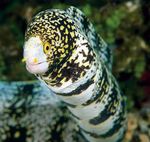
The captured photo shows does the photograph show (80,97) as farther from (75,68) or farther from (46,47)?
(46,47)

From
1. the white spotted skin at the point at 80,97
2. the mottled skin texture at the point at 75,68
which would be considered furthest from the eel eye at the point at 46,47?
the white spotted skin at the point at 80,97

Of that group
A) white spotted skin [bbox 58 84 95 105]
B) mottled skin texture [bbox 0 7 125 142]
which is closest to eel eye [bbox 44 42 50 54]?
mottled skin texture [bbox 0 7 125 142]

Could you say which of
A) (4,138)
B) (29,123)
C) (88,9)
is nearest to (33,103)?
(29,123)

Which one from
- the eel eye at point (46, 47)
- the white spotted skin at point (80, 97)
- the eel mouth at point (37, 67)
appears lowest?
the white spotted skin at point (80, 97)

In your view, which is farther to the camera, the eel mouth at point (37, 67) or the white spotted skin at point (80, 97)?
the white spotted skin at point (80, 97)

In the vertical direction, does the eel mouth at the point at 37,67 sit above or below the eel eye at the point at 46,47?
below

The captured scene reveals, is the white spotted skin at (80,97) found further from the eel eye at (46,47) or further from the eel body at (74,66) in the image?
the eel eye at (46,47)

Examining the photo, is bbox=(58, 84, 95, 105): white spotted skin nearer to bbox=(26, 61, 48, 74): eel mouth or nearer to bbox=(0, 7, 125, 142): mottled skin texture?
bbox=(0, 7, 125, 142): mottled skin texture
